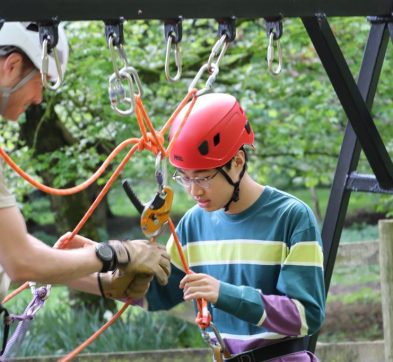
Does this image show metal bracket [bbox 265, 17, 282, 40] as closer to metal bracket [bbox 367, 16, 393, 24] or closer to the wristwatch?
metal bracket [bbox 367, 16, 393, 24]

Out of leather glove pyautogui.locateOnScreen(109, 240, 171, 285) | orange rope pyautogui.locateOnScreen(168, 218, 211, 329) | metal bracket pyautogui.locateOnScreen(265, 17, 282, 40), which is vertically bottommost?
orange rope pyautogui.locateOnScreen(168, 218, 211, 329)

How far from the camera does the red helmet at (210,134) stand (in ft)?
11.7

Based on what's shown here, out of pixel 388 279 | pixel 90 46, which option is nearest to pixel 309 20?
pixel 388 279

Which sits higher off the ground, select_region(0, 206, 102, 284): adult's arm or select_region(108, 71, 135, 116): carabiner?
select_region(108, 71, 135, 116): carabiner

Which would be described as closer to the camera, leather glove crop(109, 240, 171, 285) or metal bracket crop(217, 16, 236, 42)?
leather glove crop(109, 240, 171, 285)

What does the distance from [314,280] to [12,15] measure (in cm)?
134

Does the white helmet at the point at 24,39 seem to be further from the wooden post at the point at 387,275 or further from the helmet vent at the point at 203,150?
the wooden post at the point at 387,275

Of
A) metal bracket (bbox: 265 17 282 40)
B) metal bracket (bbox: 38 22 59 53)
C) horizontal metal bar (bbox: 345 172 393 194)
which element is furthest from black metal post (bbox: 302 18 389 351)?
metal bracket (bbox: 38 22 59 53)

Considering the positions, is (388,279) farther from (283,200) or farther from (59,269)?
(59,269)

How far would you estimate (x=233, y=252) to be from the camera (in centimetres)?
365

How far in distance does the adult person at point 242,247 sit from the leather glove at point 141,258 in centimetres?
9

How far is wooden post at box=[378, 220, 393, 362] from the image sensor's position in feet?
18.4

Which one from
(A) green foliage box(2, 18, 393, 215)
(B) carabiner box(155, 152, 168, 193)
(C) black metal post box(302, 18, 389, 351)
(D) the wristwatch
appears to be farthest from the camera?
(A) green foliage box(2, 18, 393, 215)

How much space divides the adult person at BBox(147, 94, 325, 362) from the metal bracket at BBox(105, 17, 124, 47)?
51 cm
